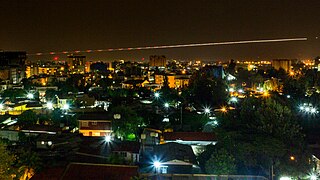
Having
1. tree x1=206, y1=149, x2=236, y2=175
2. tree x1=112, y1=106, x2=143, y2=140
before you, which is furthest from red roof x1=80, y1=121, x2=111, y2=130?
tree x1=206, y1=149, x2=236, y2=175

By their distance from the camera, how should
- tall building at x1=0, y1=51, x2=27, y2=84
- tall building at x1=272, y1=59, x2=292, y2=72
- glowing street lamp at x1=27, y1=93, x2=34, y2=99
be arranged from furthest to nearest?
tall building at x1=272, y1=59, x2=292, y2=72
tall building at x1=0, y1=51, x2=27, y2=84
glowing street lamp at x1=27, y1=93, x2=34, y2=99

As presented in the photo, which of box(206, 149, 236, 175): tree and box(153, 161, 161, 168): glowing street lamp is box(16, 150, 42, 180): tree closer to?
box(153, 161, 161, 168): glowing street lamp

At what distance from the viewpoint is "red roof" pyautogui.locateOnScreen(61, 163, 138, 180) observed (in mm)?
4336

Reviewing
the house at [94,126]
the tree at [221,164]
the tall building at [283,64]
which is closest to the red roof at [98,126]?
the house at [94,126]

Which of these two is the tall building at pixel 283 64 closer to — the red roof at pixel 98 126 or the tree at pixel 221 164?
the red roof at pixel 98 126

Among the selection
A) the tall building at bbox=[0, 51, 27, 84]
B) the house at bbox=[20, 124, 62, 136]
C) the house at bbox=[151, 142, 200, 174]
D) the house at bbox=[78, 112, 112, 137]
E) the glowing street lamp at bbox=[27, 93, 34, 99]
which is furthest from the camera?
the tall building at bbox=[0, 51, 27, 84]

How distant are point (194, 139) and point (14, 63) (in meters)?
→ 21.0

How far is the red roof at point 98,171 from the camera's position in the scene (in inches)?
171

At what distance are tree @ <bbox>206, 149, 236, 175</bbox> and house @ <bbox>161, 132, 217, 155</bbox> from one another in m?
1.25

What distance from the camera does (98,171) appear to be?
14.6ft

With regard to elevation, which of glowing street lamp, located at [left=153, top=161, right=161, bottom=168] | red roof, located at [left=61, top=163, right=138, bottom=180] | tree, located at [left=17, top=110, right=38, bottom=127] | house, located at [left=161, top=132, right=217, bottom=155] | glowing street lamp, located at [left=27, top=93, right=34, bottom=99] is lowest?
glowing street lamp, located at [left=153, top=161, right=161, bottom=168]

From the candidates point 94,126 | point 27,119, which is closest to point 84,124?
point 94,126

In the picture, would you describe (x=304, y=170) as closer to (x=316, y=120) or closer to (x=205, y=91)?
(x=316, y=120)

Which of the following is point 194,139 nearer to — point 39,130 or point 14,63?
point 39,130
